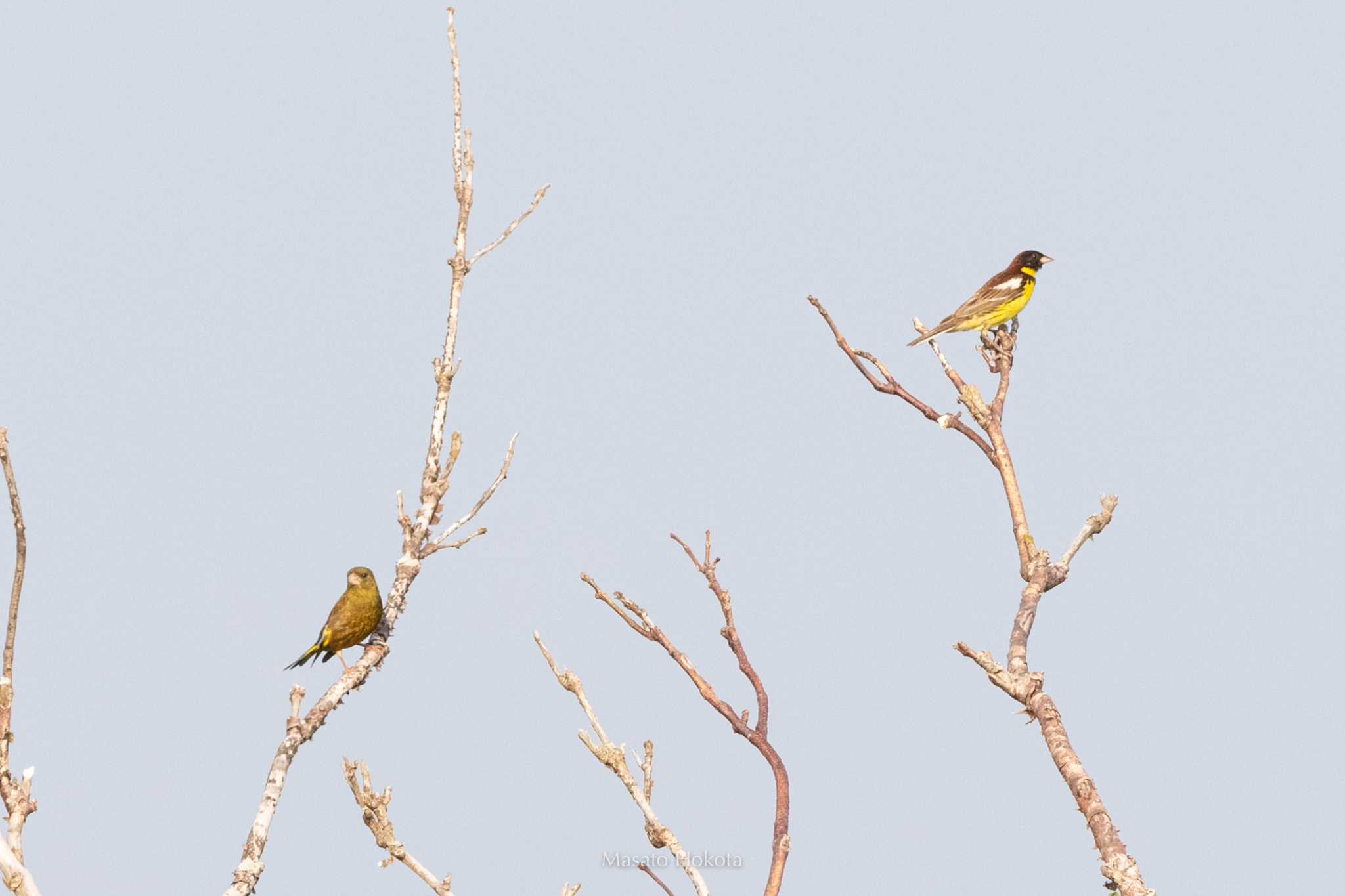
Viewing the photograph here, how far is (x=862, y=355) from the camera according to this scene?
10.5m

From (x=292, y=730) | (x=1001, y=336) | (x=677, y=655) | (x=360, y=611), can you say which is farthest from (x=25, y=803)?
(x=1001, y=336)

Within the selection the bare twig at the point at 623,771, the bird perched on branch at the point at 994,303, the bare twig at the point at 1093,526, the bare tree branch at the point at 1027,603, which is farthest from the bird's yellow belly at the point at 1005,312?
the bare twig at the point at 623,771

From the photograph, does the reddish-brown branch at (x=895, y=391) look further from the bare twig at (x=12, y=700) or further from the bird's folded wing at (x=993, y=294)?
the bird's folded wing at (x=993, y=294)

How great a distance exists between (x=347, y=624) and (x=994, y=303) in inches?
379

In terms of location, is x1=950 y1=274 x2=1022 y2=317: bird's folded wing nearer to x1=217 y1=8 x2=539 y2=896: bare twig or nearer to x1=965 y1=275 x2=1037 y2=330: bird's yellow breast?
x1=965 y1=275 x2=1037 y2=330: bird's yellow breast

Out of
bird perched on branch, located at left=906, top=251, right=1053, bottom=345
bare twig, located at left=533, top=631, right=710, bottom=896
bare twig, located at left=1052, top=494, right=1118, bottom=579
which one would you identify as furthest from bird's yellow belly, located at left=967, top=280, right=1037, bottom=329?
bare twig, located at left=533, top=631, right=710, bottom=896

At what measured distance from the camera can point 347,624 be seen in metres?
13.4

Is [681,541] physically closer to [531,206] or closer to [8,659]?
[8,659]

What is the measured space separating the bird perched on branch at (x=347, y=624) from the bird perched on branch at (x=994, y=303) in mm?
8183

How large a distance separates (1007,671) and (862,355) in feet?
9.10

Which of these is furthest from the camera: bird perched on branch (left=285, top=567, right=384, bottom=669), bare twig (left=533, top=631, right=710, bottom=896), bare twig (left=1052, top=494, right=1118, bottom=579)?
bird perched on branch (left=285, top=567, right=384, bottom=669)

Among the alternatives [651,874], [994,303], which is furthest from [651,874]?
[994,303]

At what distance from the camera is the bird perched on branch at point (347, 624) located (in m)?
13.4

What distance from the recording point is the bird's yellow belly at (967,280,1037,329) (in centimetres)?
1903
